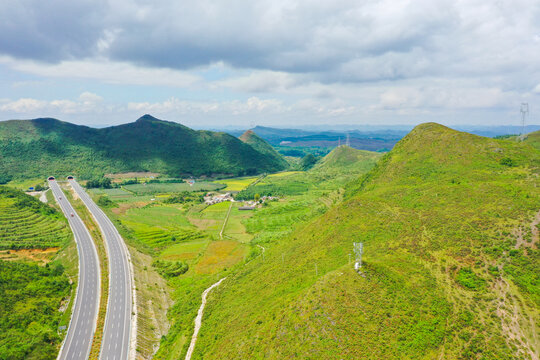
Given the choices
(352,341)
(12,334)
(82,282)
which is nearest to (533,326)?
(352,341)

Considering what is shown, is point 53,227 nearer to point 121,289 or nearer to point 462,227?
point 121,289

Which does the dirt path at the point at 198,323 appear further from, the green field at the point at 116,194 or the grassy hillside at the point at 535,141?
the grassy hillside at the point at 535,141

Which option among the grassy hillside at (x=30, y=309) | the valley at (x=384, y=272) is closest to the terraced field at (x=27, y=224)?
the valley at (x=384, y=272)

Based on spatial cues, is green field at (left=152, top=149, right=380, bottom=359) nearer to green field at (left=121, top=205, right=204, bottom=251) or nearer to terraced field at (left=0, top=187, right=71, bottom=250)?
green field at (left=121, top=205, right=204, bottom=251)

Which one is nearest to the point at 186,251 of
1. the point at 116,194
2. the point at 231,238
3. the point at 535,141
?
the point at 231,238

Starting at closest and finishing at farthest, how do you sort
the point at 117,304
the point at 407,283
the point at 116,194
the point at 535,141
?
the point at 407,283
the point at 117,304
the point at 535,141
the point at 116,194

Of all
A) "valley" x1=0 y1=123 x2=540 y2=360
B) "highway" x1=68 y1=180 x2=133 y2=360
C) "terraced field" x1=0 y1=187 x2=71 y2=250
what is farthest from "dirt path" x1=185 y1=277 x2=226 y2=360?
"terraced field" x1=0 y1=187 x2=71 y2=250

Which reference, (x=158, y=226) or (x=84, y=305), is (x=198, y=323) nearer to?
(x=84, y=305)
